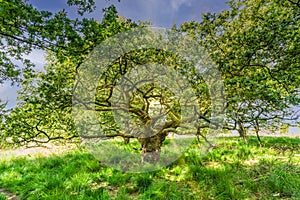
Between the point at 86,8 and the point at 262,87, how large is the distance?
370cm

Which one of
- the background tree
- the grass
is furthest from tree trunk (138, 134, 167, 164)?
the background tree

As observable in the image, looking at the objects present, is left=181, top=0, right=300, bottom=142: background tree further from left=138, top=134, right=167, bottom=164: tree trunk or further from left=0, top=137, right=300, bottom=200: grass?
left=138, top=134, right=167, bottom=164: tree trunk

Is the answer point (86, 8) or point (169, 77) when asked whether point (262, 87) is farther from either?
point (86, 8)

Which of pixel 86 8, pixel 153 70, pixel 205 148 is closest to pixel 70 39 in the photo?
pixel 86 8

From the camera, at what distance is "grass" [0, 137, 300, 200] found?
3578 mm

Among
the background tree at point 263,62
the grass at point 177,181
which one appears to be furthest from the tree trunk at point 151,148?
the background tree at point 263,62

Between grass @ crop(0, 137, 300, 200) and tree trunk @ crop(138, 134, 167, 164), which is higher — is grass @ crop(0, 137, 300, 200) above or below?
below

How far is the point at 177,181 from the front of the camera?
4.38 meters

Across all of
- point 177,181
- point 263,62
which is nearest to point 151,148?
point 177,181

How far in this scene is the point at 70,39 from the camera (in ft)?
11.5

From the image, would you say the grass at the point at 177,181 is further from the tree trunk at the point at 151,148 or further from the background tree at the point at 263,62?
the background tree at the point at 263,62

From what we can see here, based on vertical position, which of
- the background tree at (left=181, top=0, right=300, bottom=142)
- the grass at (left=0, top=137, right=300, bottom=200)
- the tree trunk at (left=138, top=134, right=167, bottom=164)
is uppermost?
the background tree at (left=181, top=0, right=300, bottom=142)

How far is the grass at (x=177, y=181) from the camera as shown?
358cm

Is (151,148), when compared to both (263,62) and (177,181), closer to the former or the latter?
(177,181)
